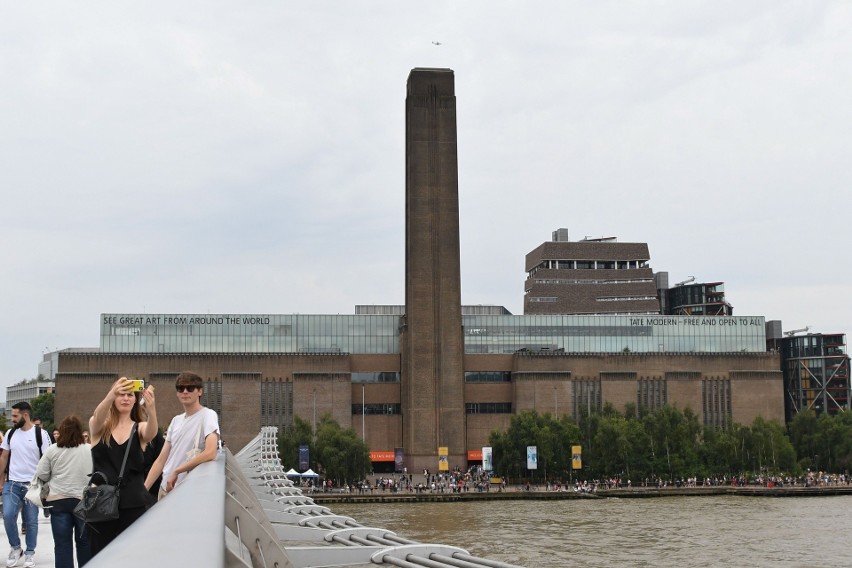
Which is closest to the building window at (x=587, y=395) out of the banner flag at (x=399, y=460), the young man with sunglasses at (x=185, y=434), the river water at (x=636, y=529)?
the banner flag at (x=399, y=460)

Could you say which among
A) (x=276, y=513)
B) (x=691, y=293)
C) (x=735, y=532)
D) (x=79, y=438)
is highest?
(x=691, y=293)

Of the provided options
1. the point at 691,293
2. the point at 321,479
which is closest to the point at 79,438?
the point at 321,479

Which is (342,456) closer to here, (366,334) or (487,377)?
(366,334)

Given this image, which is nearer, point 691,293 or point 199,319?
point 199,319

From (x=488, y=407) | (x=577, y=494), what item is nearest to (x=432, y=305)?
(x=488, y=407)

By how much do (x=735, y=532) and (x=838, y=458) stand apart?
183ft

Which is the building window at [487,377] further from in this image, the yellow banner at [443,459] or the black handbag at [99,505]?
the black handbag at [99,505]

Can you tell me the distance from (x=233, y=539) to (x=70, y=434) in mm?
4731

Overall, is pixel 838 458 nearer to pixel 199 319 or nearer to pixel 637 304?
pixel 637 304

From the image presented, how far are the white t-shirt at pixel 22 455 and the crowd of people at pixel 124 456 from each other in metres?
3.26

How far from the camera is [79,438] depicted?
10.4 meters

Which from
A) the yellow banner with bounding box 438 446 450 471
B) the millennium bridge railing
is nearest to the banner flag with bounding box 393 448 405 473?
the yellow banner with bounding box 438 446 450 471

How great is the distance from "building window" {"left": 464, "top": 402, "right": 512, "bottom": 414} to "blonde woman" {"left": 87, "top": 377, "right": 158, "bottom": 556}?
99535 mm

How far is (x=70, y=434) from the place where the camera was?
1028 cm
